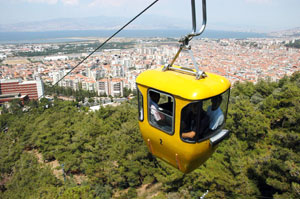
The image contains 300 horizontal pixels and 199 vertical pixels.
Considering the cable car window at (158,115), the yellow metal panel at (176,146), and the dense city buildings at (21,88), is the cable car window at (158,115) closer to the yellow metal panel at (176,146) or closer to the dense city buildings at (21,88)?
the yellow metal panel at (176,146)

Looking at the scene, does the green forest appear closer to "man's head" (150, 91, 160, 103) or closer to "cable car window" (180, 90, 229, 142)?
"cable car window" (180, 90, 229, 142)

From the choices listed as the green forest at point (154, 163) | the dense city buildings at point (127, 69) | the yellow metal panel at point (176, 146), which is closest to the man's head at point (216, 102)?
the yellow metal panel at point (176, 146)

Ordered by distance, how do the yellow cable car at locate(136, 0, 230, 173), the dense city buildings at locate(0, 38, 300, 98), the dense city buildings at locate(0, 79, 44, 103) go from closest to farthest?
the yellow cable car at locate(136, 0, 230, 173) < the dense city buildings at locate(0, 79, 44, 103) < the dense city buildings at locate(0, 38, 300, 98)

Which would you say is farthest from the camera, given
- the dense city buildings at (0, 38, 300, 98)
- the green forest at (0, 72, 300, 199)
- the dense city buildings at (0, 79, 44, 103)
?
the dense city buildings at (0, 38, 300, 98)

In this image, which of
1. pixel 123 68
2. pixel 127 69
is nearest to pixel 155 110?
pixel 123 68

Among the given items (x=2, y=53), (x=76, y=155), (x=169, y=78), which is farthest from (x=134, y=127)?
(x=2, y=53)

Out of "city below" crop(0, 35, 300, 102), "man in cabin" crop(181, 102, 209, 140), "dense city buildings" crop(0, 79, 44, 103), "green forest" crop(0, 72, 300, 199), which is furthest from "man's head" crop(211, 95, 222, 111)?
"dense city buildings" crop(0, 79, 44, 103)

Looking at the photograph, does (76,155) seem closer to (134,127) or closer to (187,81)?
(134,127)

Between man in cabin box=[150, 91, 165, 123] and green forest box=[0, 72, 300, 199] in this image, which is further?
green forest box=[0, 72, 300, 199]
